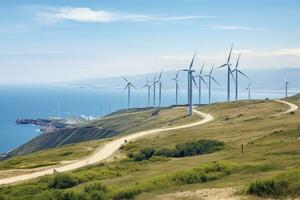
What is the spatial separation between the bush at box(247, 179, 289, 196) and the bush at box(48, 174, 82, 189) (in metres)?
21.9

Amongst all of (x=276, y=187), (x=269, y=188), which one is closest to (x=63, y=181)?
(x=269, y=188)

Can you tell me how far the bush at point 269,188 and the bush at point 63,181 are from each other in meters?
21.9

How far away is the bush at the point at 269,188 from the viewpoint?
3300 cm

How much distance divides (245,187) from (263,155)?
1923 centimetres

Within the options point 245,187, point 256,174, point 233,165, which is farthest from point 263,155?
point 245,187

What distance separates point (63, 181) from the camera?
162 feet

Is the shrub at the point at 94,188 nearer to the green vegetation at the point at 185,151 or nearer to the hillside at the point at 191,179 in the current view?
the hillside at the point at 191,179

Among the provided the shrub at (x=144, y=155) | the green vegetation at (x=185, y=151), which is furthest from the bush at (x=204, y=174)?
the shrub at (x=144, y=155)

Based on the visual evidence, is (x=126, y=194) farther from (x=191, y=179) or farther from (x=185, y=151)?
(x=185, y=151)

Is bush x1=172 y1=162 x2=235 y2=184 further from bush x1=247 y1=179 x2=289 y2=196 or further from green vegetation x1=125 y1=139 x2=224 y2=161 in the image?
green vegetation x1=125 y1=139 x2=224 y2=161

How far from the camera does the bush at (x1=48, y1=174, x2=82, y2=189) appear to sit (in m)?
49.0

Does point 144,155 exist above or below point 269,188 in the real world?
below

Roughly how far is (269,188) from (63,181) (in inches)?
923

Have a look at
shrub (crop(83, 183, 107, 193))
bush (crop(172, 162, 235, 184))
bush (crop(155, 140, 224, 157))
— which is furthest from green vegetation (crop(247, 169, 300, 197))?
bush (crop(155, 140, 224, 157))
